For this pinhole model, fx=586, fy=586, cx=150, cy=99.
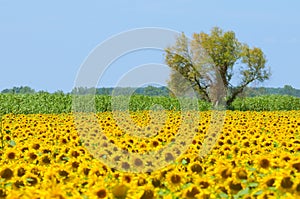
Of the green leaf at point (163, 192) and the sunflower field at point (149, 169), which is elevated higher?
the sunflower field at point (149, 169)

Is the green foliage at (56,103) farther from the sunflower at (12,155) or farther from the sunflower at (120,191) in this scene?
the sunflower at (120,191)

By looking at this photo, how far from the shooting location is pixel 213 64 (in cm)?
4869

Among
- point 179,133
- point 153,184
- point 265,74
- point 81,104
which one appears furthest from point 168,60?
point 153,184

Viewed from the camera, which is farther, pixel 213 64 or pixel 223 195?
pixel 213 64

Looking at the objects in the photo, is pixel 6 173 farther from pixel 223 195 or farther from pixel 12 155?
pixel 223 195

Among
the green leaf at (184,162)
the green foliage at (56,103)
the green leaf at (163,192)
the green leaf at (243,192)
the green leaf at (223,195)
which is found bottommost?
the green leaf at (163,192)

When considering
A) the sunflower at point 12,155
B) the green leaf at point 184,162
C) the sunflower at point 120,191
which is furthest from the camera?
the sunflower at point 12,155

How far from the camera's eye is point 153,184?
5.96 meters

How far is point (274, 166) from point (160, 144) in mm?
3194

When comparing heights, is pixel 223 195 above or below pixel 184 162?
below

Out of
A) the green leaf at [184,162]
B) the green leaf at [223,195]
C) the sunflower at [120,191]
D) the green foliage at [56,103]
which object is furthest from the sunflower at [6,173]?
the green foliage at [56,103]

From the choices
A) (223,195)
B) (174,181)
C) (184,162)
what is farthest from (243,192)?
(184,162)

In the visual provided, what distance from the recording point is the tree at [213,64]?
47312mm

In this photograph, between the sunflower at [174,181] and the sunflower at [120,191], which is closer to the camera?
the sunflower at [120,191]
